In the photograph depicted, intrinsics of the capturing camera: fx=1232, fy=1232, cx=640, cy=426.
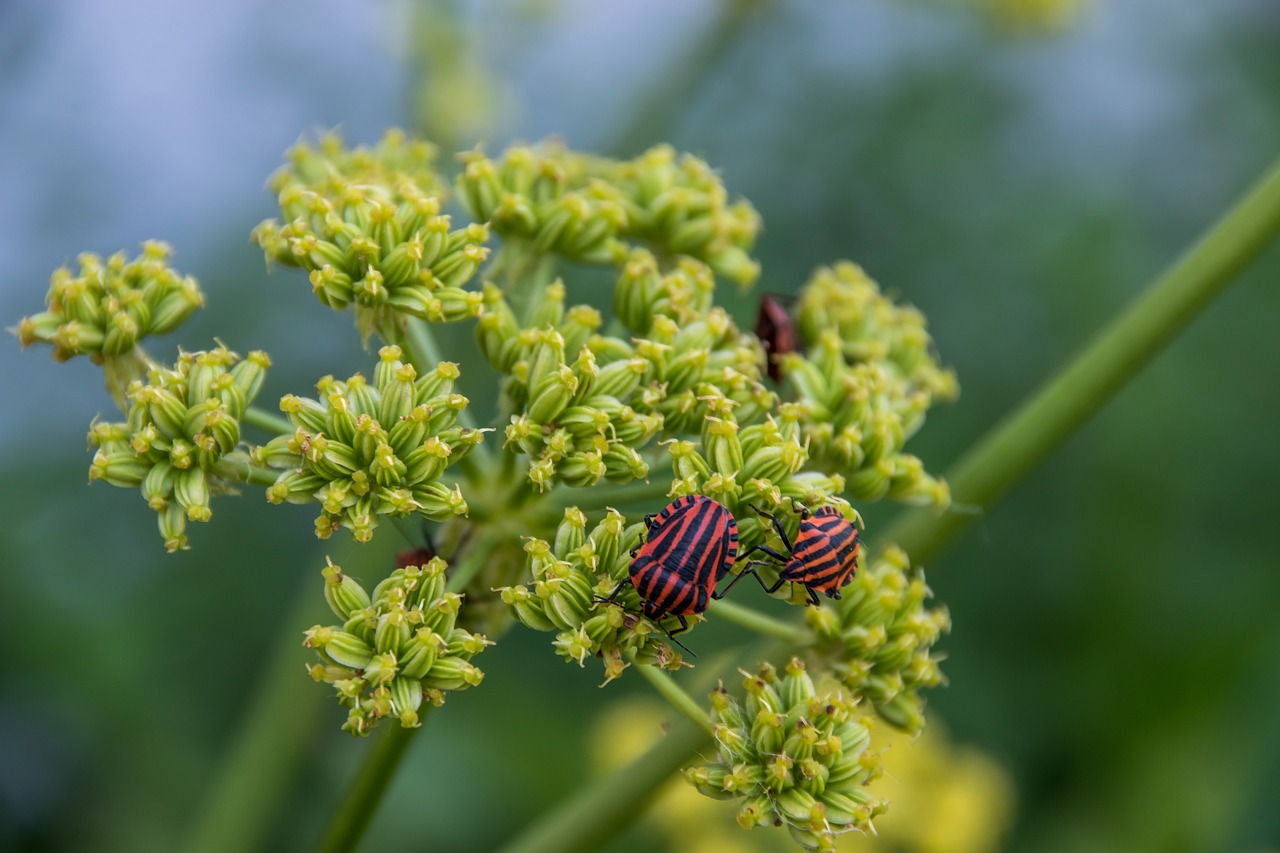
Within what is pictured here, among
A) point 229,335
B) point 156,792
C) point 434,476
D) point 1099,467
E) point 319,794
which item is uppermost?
point 434,476

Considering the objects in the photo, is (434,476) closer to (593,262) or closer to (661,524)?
(661,524)

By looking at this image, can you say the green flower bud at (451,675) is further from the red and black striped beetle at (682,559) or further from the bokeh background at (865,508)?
the bokeh background at (865,508)

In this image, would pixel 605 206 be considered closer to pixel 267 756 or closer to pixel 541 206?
pixel 541 206

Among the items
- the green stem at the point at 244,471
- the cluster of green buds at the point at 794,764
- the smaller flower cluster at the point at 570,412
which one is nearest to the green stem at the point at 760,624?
the cluster of green buds at the point at 794,764

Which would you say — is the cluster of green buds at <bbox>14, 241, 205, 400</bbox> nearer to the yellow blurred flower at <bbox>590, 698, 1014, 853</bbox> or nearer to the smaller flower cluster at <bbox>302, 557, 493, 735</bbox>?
the smaller flower cluster at <bbox>302, 557, 493, 735</bbox>

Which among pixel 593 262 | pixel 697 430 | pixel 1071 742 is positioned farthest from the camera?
pixel 1071 742

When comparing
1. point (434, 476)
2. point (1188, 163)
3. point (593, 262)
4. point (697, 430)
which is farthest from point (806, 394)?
point (1188, 163)

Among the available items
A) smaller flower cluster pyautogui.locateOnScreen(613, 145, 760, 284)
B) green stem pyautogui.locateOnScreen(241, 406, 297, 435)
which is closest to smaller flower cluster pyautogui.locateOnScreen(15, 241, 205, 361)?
green stem pyautogui.locateOnScreen(241, 406, 297, 435)

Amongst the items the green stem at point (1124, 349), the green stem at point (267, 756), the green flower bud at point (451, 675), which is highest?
the green stem at point (1124, 349)
